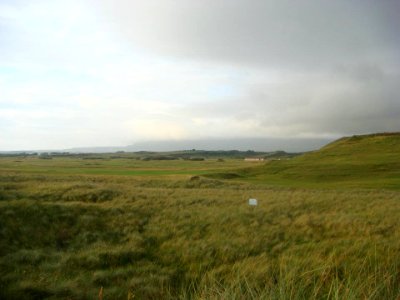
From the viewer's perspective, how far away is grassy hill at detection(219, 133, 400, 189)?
4044 cm

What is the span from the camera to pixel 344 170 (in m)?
50.5

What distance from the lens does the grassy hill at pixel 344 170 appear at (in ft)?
133

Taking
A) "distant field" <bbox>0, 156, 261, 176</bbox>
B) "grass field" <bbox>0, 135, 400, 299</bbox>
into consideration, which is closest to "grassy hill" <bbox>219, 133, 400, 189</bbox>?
"distant field" <bbox>0, 156, 261, 176</bbox>

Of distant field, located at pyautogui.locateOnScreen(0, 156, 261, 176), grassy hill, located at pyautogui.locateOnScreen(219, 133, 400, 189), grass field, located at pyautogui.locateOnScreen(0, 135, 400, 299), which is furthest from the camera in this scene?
distant field, located at pyautogui.locateOnScreen(0, 156, 261, 176)

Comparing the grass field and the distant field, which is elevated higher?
the grass field

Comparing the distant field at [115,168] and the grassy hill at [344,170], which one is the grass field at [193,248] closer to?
the grassy hill at [344,170]

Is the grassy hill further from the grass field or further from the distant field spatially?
the grass field

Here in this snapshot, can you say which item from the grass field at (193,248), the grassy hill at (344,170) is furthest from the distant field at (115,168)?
the grass field at (193,248)

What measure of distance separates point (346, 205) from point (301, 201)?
232 centimetres

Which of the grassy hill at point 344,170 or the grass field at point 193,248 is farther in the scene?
the grassy hill at point 344,170

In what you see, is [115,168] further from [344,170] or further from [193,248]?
[193,248]

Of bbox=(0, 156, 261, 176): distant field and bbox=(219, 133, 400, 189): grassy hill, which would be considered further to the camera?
bbox=(0, 156, 261, 176): distant field

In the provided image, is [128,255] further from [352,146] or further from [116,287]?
[352,146]

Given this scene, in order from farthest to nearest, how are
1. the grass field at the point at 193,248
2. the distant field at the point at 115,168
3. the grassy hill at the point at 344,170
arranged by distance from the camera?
the distant field at the point at 115,168
the grassy hill at the point at 344,170
the grass field at the point at 193,248
